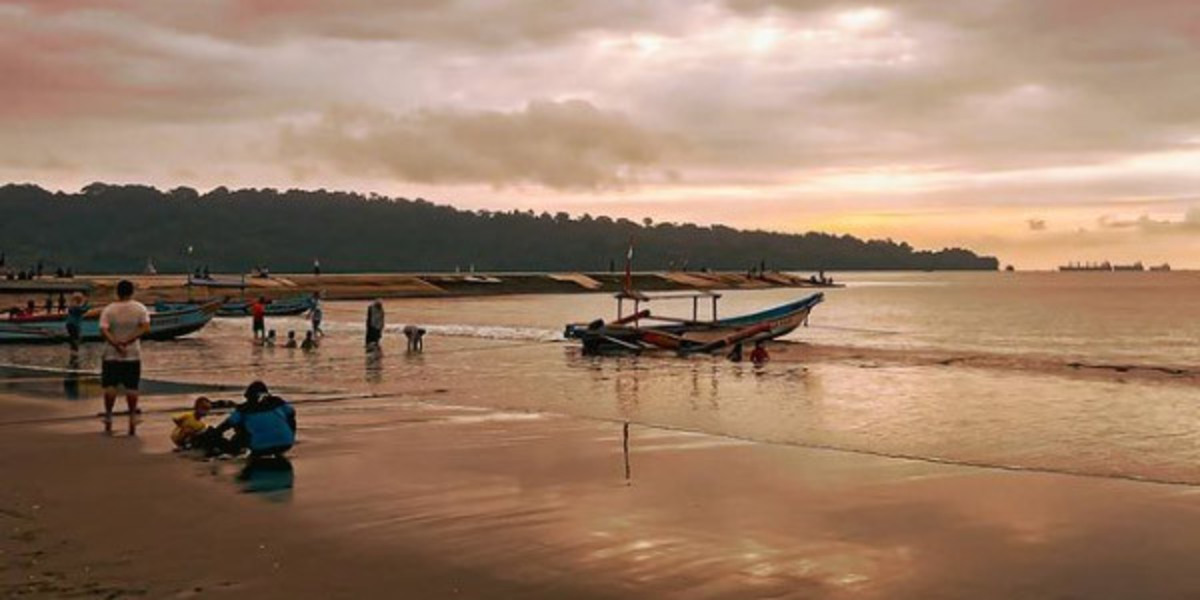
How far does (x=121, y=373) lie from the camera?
15812mm

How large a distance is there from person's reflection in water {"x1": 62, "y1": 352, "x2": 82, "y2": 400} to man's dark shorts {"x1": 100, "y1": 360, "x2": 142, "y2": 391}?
631cm

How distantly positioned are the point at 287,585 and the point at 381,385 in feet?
66.3

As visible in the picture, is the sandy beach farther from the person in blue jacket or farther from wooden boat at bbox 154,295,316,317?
wooden boat at bbox 154,295,316,317

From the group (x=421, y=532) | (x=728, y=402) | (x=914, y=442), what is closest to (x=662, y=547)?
(x=421, y=532)

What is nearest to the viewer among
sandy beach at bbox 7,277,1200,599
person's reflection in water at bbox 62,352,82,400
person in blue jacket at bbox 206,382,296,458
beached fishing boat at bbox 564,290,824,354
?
sandy beach at bbox 7,277,1200,599

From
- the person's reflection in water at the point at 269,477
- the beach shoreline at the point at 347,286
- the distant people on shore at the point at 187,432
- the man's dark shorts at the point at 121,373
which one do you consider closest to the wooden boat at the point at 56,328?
the beach shoreline at the point at 347,286

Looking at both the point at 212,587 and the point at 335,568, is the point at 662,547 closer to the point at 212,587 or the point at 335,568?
the point at 335,568

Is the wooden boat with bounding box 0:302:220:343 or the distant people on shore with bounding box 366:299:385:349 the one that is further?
the distant people on shore with bounding box 366:299:385:349

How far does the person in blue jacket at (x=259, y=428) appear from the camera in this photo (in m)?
13.3

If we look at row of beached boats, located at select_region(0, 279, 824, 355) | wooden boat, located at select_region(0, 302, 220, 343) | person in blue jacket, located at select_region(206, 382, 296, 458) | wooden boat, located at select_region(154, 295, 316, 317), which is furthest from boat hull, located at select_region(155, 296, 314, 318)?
person in blue jacket, located at select_region(206, 382, 296, 458)

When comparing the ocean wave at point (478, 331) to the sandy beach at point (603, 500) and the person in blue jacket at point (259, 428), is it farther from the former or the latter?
the person in blue jacket at point (259, 428)

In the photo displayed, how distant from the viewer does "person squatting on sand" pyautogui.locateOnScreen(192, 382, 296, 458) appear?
13.3 metres

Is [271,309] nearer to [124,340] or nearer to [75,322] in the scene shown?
[75,322]

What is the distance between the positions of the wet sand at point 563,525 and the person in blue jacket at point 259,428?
373 mm
